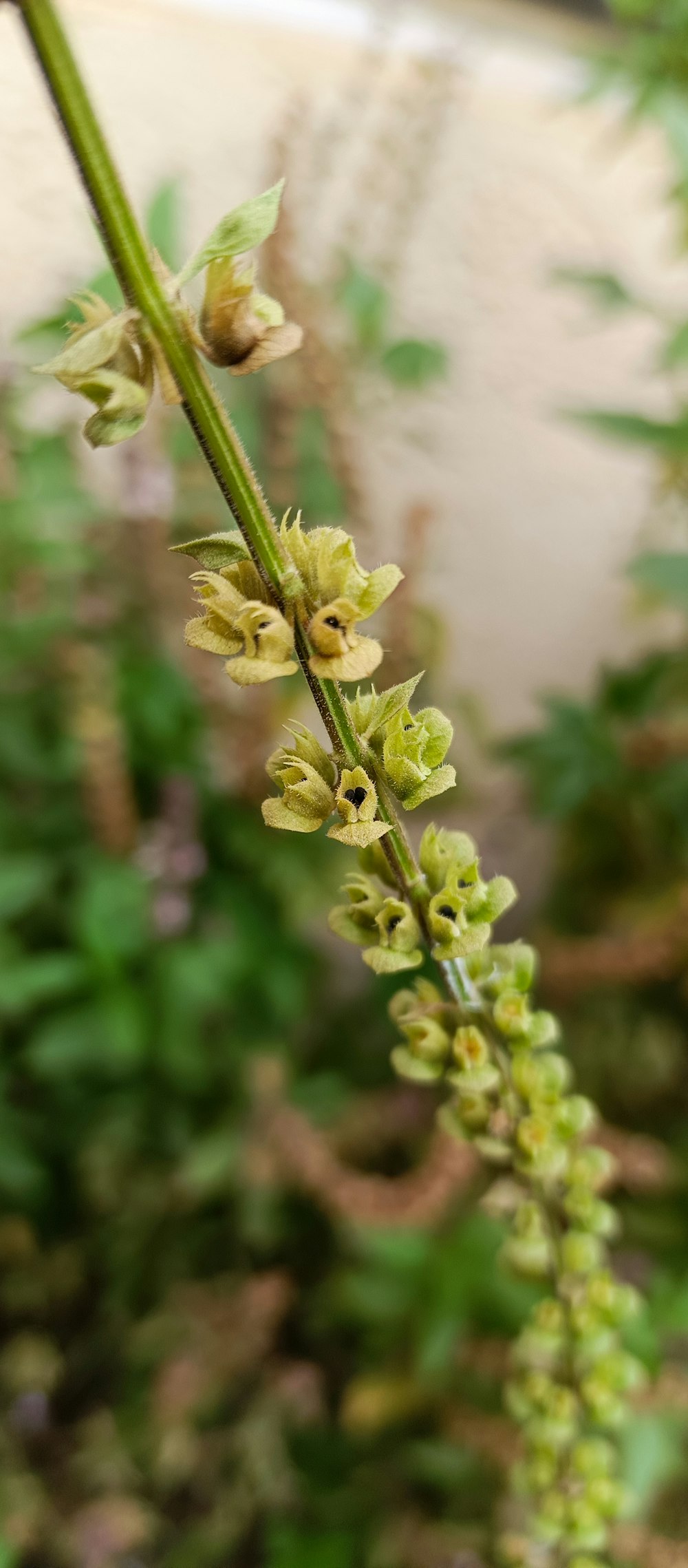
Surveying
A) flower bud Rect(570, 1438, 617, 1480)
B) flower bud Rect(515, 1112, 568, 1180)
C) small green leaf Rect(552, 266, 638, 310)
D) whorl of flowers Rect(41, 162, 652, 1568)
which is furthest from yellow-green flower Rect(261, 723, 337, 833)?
small green leaf Rect(552, 266, 638, 310)

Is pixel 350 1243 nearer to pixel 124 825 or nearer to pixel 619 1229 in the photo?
pixel 619 1229

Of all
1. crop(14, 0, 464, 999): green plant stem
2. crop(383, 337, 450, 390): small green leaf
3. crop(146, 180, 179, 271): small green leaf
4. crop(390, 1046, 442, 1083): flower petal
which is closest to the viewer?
crop(14, 0, 464, 999): green plant stem

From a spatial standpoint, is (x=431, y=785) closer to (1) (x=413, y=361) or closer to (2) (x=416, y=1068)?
(2) (x=416, y=1068)

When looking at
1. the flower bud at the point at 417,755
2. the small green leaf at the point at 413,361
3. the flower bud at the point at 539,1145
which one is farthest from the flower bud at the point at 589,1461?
the small green leaf at the point at 413,361

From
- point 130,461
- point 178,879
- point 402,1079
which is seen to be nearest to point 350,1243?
point 402,1079

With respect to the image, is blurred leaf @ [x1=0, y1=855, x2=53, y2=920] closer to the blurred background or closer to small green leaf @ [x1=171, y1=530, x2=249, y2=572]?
the blurred background

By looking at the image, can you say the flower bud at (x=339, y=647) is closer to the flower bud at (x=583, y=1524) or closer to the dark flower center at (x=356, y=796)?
the dark flower center at (x=356, y=796)

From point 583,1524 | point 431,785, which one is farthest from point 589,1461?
point 431,785
